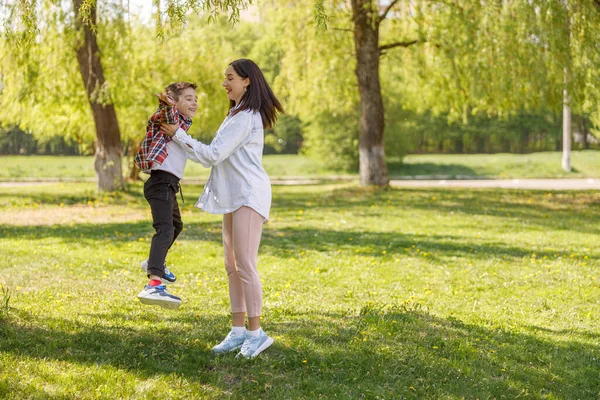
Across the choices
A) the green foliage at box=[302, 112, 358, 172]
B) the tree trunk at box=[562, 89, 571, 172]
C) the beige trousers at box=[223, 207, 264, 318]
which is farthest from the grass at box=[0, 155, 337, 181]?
the beige trousers at box=[223, 207, 264, 318]

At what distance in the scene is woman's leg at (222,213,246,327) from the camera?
484 cm

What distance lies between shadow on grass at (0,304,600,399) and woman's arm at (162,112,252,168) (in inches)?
54.8

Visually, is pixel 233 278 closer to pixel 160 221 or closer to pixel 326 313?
pixel 160 221

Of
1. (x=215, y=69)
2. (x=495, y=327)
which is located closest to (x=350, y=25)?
(x=215, y=69)

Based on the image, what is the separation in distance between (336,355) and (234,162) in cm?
157

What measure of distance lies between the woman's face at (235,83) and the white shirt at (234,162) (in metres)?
0.17

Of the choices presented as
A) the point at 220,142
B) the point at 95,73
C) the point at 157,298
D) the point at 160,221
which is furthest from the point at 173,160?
the point at 95,73

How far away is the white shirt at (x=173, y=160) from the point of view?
4887 mm

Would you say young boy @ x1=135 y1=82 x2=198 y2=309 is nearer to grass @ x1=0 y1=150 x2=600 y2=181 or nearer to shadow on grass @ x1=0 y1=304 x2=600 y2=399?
shadow on grass @ x1=0 y1=304 x2=600 y2=399

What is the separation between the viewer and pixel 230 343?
195 inches

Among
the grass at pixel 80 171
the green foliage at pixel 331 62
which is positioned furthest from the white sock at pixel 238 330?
the grass at pixel 80 171

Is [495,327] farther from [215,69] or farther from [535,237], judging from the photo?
[215,69]

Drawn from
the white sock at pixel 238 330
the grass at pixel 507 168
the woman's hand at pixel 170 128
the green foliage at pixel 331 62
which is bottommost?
the grass at pixel 507 168

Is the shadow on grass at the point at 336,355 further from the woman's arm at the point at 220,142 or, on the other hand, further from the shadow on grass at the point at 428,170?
the shadow on grass at the point at 428,170
